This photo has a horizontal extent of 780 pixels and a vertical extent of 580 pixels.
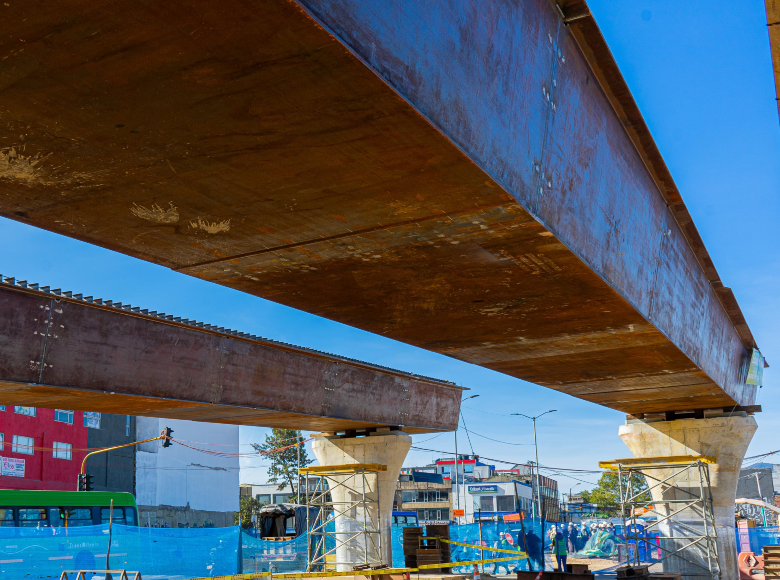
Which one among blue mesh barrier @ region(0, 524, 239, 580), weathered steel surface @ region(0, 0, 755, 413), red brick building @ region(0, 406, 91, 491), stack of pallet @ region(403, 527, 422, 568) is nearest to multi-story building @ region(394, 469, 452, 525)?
red brick building @ region(0, 406, 91, 491)

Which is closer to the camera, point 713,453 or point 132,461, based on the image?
point 713,453

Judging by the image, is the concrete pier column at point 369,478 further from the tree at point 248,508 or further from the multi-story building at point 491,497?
the multi-story building at point 491,497

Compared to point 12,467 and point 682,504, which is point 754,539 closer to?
point 682,504

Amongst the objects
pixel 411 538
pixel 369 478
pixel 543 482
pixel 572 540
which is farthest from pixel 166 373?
pixel 543 482

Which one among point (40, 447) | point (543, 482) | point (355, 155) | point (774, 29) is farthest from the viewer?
point (543, 482)

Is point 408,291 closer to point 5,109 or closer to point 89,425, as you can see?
point 5,109

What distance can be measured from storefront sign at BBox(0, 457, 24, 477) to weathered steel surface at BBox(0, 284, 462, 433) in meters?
25.4

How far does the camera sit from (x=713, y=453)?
2389 cm

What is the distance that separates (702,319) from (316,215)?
10.3 meters

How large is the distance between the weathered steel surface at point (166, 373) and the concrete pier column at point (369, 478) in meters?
1.95

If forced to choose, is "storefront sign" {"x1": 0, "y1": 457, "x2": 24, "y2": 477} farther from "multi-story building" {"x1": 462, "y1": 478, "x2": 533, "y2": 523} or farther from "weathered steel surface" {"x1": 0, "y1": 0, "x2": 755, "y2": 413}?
"multi-story building" {"x1": 462, "y1": 478, "x2": 533, "y2": 523}

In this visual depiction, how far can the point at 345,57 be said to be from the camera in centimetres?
420

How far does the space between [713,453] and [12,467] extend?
36611 mm

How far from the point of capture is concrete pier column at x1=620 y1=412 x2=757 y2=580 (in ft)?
76.6
